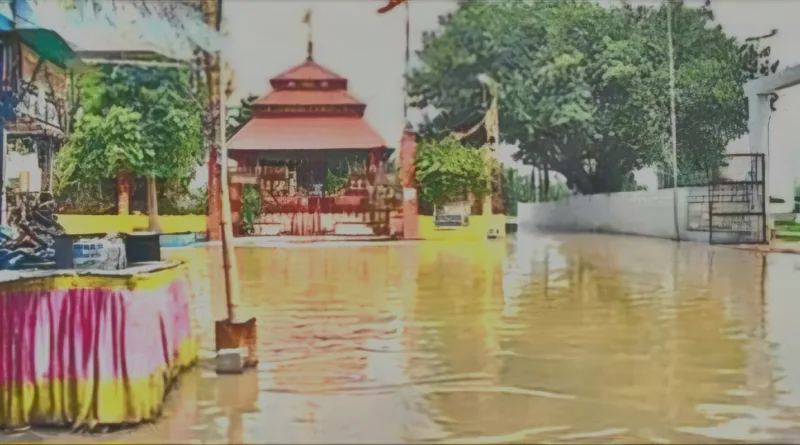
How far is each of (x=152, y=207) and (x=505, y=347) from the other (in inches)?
51.3

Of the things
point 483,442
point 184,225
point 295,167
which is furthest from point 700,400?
point 184,225

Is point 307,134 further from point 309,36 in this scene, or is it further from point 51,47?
point 51,47

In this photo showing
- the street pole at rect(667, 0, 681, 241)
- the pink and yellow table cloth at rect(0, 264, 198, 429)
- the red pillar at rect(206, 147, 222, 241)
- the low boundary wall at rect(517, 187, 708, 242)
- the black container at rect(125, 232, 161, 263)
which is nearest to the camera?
the pink and yellow table cloth at rect(0, 264, 198, 429)

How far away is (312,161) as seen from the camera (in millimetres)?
3275

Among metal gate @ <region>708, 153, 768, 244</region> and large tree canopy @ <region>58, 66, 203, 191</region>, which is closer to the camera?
large tree canopy @ <region>58, 66, 203, 191</region>

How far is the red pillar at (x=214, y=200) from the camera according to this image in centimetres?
314

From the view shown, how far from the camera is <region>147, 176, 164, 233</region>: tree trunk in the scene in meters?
3.21

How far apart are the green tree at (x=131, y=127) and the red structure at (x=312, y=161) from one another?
0.59ft

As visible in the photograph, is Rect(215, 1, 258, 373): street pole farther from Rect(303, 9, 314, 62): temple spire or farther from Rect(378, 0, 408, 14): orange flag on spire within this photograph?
Rect(378, 0, 408, 14): orange flag on spire

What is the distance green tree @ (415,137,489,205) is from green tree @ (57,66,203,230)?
0.76 meters

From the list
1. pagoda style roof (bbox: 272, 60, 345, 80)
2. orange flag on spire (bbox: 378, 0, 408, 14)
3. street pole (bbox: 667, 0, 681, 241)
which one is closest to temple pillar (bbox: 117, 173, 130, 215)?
pagoda style roof (bbox: 272, 60, 345, 80)

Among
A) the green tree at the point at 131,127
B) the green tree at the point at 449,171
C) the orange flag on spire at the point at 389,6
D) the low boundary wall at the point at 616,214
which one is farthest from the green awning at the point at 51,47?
the low boundary wall at the point at 616,214

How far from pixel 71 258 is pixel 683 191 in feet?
7.37

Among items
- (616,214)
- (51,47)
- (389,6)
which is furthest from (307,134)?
(616,214)
